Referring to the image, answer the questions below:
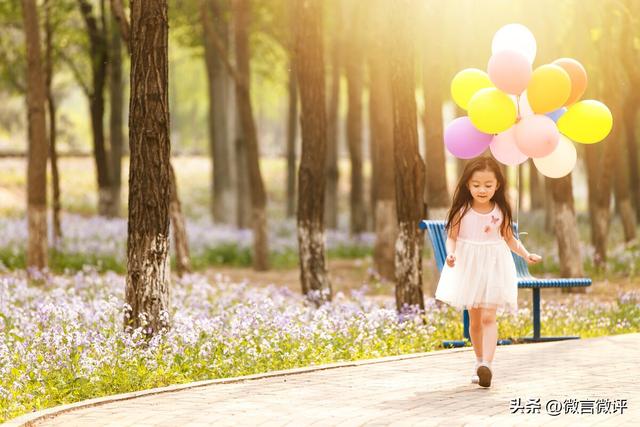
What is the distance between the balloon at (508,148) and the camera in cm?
988

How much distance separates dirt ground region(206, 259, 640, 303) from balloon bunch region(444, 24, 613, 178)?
233 inches

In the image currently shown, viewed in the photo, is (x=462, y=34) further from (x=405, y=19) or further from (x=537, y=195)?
(x=537, y=195)

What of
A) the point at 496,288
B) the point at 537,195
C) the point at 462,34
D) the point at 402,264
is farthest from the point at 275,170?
the point at 496,288

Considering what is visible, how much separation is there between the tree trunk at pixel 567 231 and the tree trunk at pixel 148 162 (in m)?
8.57

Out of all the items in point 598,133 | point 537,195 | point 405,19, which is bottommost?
point 537,195

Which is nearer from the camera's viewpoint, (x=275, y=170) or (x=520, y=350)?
(x=520, y=350)

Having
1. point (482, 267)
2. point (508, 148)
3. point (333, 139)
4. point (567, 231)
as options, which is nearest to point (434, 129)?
point (567, 231)

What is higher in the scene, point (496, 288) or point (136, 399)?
point (496, 288)

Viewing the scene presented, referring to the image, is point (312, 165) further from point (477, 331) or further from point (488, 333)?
point (488, 333)

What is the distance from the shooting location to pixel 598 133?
32.4 feet

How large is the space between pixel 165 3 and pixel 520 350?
4775mm

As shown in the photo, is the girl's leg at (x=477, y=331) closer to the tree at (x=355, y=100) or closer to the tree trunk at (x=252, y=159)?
the tree trunk at (x=252, y=159)

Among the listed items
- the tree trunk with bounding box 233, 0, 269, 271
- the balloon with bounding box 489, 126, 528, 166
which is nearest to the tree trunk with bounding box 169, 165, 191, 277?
the tree trunk with bounding box 233, 0, 269, 271

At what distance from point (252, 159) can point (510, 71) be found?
43.5 feet
